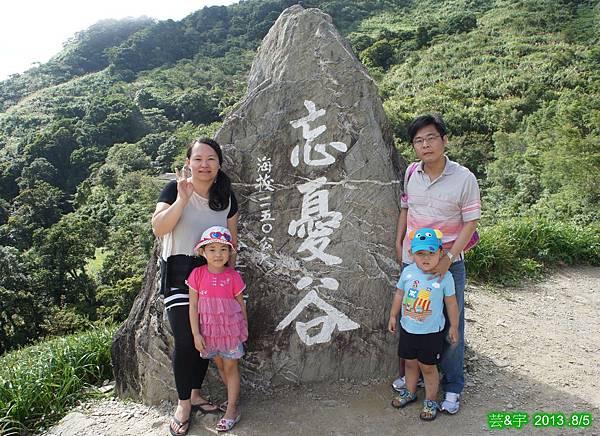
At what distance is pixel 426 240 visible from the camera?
254 centimetres

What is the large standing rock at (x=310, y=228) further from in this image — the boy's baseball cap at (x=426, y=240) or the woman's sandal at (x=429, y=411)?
the boy's baseball cap at (x=426, y=240)

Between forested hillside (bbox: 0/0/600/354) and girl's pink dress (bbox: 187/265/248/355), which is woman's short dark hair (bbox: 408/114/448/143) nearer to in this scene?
girl's pink dress (bbox: 187/265/248/355)

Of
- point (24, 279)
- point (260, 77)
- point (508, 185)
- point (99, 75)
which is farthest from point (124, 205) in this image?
point (99, 75)

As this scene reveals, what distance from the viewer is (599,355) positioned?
3.86 m

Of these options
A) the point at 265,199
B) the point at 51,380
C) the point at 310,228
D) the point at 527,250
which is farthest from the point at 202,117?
the point at 310,228

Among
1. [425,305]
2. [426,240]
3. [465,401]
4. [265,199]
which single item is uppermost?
[265,199]

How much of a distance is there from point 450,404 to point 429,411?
6.7 inches

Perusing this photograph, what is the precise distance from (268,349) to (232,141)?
1440 mm

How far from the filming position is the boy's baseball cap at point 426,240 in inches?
99.3

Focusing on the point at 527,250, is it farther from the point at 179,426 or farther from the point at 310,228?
the point at 179,426

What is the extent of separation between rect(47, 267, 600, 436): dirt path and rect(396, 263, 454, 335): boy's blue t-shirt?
25.2 inches

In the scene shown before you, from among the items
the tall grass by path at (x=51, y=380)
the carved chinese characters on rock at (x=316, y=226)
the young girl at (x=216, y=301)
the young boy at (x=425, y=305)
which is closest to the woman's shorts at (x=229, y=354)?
the young girl at (x=216, y=301)

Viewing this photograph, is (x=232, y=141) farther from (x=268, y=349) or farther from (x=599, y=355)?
(x=599, y=355)

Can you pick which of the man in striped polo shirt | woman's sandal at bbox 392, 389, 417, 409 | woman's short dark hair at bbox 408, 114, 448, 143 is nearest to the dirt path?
woman's sandal at bbox 392, 389, 417, 409
